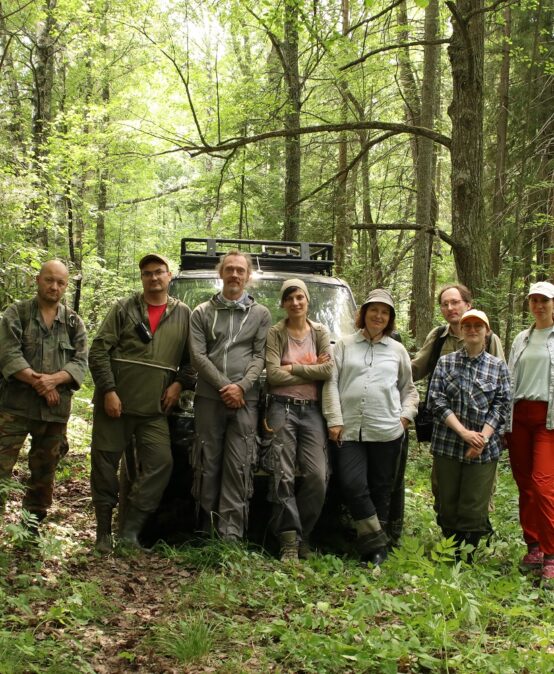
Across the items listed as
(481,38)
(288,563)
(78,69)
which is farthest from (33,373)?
(78,69)

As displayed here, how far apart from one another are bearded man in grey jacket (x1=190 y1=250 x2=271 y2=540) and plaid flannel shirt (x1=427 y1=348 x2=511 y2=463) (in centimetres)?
149

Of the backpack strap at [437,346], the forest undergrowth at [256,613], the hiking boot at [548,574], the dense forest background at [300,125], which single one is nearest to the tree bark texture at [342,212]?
the dense forest background at [300,125]

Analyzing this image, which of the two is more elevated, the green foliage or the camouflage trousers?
the camouflage trousers

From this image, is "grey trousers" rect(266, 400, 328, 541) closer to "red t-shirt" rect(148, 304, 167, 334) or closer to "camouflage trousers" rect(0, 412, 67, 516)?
"red t-shirt" rect(148, 304, 167, 334)

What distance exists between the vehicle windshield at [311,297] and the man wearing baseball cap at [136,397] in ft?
3.19

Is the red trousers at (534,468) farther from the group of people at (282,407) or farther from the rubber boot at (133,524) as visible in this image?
the rubber boot at (133,524)

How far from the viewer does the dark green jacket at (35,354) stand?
5211 mm

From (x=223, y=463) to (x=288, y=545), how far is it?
82 centimetres

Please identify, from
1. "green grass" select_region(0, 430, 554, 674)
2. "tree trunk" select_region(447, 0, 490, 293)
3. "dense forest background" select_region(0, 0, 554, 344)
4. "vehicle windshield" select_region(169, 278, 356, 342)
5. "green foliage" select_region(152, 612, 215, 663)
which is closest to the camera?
"green grass" select_region(0, 430, 554, 674)

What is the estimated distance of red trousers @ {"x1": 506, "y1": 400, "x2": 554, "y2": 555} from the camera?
199 inches

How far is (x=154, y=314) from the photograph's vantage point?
18.2 ft

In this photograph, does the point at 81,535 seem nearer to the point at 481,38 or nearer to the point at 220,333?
the point at 220,333

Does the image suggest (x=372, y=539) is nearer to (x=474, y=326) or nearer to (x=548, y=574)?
(x=548, y=574)

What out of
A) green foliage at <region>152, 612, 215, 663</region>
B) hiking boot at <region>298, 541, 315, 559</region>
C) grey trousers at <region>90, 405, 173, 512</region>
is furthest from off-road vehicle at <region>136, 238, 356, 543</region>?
green foliage at <region>152, 612, 215, 663</region>
